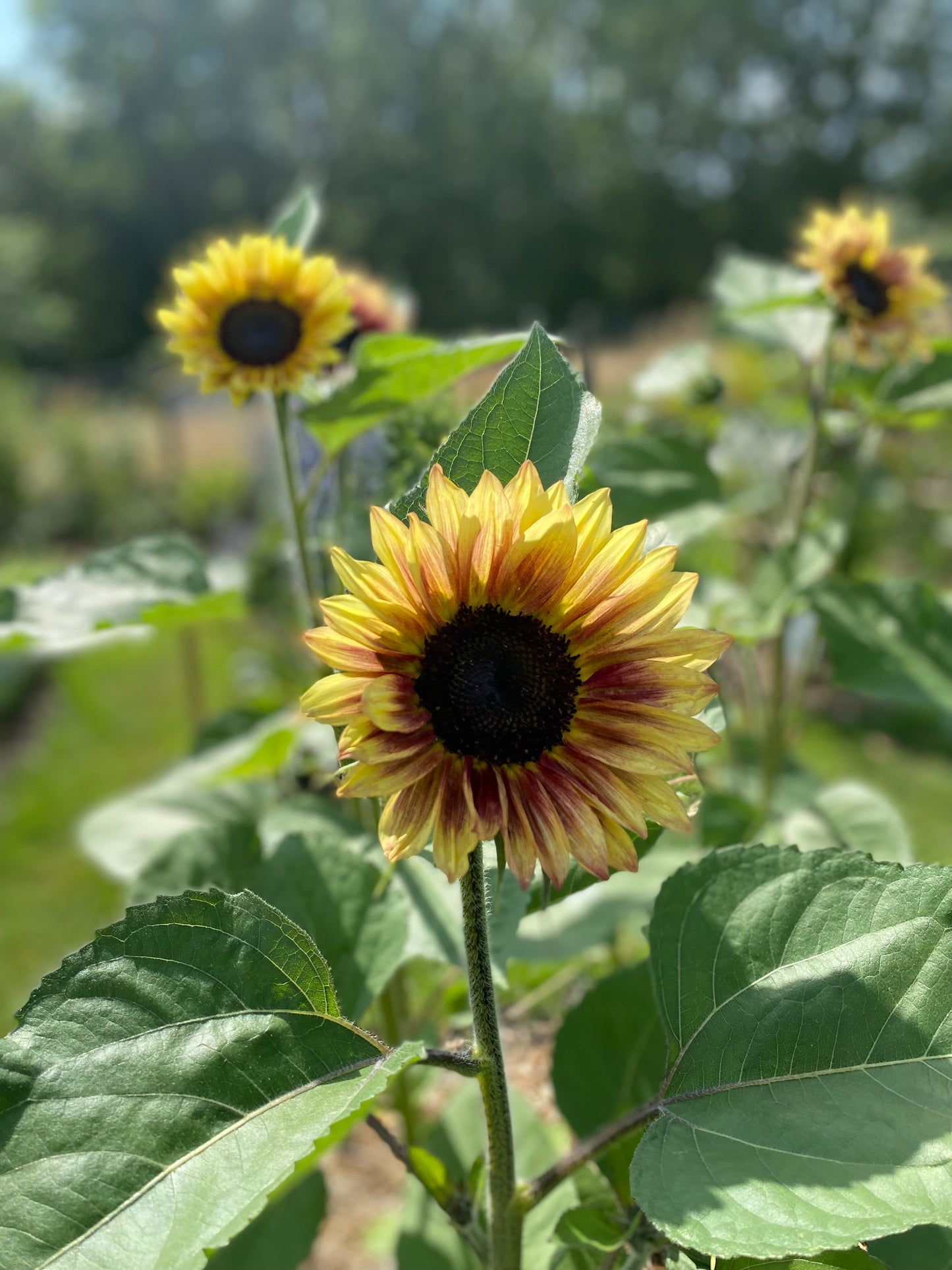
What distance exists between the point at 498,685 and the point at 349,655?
83mm

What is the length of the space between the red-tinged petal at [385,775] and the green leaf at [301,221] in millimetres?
633

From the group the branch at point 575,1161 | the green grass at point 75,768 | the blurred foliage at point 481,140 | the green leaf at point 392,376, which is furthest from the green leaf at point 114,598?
the blurred foliage at point 481,140

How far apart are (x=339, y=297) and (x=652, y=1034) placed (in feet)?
2.31

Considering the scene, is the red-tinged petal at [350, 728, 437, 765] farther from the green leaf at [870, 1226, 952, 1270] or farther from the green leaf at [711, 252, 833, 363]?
the green leaf at [711, 252, 833, 363]

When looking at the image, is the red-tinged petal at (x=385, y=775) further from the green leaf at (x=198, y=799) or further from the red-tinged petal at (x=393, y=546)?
the green leaf at (x=198, y=799)

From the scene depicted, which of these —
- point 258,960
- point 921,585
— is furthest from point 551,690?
point 921,585

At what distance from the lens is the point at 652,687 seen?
0.53 meters

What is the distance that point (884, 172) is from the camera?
2144 centimetres

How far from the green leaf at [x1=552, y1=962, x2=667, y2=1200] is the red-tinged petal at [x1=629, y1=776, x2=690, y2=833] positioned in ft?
0.99

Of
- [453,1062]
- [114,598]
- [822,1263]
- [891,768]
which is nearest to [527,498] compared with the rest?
[453,1062]

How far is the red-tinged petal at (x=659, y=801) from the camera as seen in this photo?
50cm

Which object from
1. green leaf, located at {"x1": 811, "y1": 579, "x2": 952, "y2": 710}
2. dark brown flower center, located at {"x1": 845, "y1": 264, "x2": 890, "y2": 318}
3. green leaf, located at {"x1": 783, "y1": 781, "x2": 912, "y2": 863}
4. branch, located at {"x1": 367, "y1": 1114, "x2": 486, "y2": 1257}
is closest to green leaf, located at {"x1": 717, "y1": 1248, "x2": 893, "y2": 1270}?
branch, located at {"x1": 367, "y1": 1114, "x2": 486, "y2": 1257}

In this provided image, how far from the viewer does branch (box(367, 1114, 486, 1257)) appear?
62 cm

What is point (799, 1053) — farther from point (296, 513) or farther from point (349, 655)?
point (296, 513)
